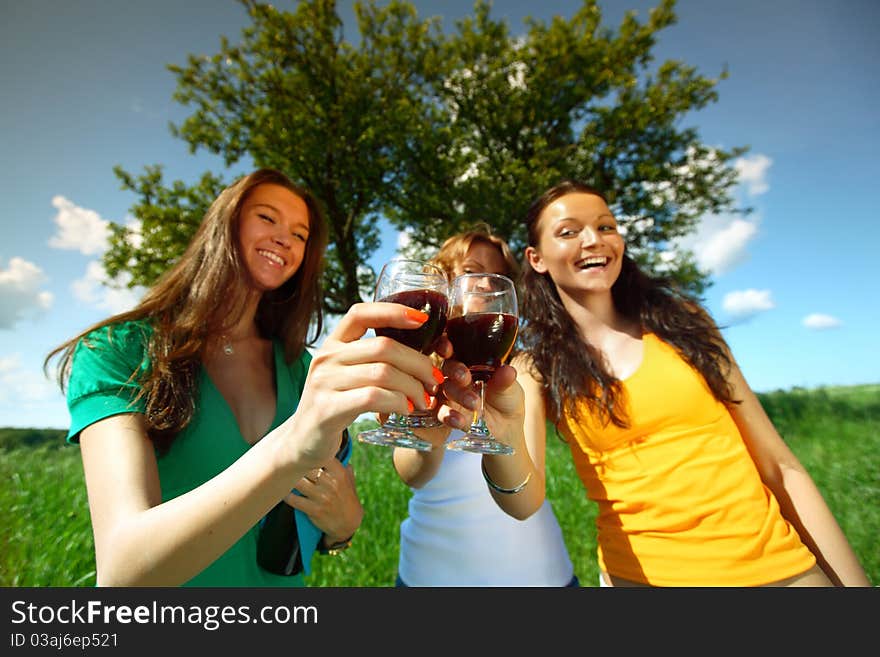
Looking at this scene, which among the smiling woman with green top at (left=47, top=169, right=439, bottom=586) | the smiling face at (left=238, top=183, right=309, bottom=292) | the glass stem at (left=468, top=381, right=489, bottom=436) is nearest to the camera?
the smiling woman with green top at (left=47, top=169, right=439, bottom=586)

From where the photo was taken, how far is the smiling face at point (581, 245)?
277 centimetres

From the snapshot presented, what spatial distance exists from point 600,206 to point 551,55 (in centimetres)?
1278

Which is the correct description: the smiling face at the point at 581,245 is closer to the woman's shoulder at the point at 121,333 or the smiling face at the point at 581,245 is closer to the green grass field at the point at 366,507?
the woman's shoulder at the point at 121,333

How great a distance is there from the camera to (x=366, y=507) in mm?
5691

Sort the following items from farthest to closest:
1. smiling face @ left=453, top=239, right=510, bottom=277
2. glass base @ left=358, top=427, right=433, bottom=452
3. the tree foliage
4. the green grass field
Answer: the tree foliage, the green grass field, smiling face @ left=453, top=239, right=510, bottom=277, glass base @ left=358, top=427, right=433, bottom=452

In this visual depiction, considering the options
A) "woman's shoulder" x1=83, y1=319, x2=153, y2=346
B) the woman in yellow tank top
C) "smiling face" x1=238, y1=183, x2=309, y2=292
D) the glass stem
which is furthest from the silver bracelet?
"woman's shoulder" x1=83, y1=319, x2=153, y2=346

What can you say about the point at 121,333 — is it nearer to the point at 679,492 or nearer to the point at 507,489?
the point at 507,489

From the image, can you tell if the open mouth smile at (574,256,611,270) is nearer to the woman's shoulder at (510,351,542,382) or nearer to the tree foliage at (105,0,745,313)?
the woman's shoulder at (510,351,542,382)

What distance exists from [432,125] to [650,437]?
13.0m

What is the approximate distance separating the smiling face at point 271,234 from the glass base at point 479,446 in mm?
1484

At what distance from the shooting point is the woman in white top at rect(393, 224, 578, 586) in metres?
2.48

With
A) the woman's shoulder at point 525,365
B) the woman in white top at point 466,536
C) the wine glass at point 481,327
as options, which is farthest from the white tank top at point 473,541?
the wine glass at point 481,327

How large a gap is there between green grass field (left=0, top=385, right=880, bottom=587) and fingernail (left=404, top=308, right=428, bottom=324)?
3.78 meters

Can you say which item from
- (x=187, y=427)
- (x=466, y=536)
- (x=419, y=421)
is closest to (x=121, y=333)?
(x=187, y=427)
